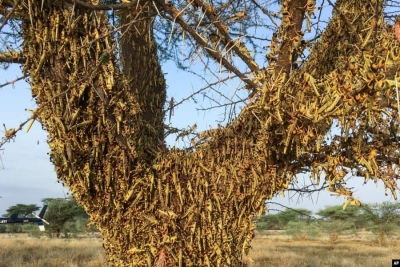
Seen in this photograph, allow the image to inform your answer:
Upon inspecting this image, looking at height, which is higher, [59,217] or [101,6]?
[101,6]

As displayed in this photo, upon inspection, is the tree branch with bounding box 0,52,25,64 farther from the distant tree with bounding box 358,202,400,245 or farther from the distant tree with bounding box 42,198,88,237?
the distant tree with bounding box 358,202,400,245

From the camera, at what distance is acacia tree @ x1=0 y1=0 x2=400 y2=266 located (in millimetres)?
1821

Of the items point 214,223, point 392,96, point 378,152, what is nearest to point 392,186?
point 378,152

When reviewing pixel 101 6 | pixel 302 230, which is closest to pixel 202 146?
pixel 101 6

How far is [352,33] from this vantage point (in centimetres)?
230

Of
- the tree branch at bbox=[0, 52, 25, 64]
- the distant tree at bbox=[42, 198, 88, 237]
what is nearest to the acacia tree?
the tree branch at bbox=[0, 52, 25, 64]

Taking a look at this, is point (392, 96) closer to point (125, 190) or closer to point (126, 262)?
point (125, 190)

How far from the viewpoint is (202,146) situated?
92.1 inches

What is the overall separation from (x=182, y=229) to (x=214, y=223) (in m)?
0.14

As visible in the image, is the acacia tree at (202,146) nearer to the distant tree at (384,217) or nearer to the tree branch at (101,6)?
the tree branch at (101,6)

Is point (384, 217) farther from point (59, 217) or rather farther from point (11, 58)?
point (11, 58)

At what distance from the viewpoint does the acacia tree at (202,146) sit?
1.82 metres

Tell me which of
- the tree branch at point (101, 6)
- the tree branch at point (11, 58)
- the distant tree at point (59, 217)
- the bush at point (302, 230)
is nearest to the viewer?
the tree branch at point (101, 6)

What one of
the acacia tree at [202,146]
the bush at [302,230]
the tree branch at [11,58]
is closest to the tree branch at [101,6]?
the acacia tree at [202,146]
